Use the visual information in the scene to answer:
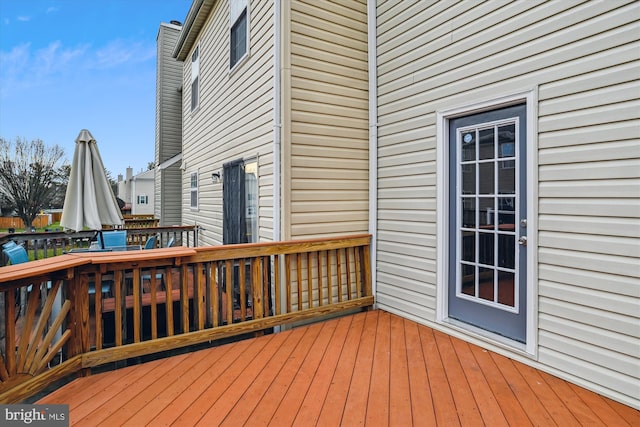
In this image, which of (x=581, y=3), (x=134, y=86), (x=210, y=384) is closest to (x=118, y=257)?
(x=210, y=384)

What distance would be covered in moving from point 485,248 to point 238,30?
14.8 feet

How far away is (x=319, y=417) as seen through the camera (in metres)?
2.01

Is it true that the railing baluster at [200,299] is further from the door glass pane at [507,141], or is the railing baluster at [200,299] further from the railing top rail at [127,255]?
the door glass pane at [507,141]

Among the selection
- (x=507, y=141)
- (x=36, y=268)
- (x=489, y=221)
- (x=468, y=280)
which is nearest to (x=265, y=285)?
(x=36, y=268)

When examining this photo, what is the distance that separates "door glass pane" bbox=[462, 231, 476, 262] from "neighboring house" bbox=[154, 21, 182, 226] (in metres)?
9.03

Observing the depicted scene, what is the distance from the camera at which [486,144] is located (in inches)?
117

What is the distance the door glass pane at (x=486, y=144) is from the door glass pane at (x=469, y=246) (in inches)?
26.8

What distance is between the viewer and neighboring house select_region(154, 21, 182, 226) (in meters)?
10.4

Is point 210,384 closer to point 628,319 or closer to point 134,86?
point 628,319

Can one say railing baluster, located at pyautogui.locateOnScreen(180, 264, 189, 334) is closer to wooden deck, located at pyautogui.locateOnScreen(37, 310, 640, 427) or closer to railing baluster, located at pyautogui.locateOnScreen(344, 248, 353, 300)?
wooden deck, located at pyautogui.locateOnScreen(37, 310, 640, 427)

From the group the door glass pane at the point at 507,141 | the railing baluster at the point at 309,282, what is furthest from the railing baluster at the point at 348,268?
the door glass pane at the point at 507,141

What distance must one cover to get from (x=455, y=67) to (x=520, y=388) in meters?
2.64

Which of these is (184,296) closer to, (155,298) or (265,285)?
(155,298)

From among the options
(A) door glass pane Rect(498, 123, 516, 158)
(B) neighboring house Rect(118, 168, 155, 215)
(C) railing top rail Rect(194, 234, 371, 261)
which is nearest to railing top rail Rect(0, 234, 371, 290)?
(C) railing top rail Rect(194, 234, 371, 261)
